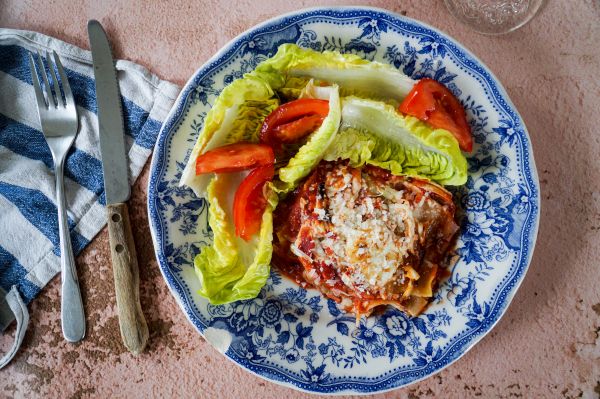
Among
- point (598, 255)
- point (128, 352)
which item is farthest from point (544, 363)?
point (128, 352)

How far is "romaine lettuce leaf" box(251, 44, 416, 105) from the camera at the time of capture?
233 centimetres

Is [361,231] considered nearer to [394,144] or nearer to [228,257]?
[394,144]

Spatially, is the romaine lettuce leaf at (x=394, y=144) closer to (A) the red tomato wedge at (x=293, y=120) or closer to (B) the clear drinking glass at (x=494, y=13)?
(A) the red tomato wedge at (x=293, y=120)

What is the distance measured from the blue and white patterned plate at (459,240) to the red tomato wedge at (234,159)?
0.65 feet

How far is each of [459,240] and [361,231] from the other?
53 centimetres

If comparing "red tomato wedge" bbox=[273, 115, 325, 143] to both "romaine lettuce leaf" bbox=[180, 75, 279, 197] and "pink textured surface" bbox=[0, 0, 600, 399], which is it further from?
"pink textured surface" bbox=[0, 0, 600, 399]

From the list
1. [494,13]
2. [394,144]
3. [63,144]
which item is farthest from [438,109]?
[63,144]

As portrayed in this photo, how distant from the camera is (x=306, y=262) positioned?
247 cm

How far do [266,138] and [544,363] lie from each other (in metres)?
1.70

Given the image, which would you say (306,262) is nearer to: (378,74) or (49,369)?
(378,74)

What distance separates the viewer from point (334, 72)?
2379 millimetres

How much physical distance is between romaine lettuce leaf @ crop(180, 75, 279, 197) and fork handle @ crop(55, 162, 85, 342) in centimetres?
75

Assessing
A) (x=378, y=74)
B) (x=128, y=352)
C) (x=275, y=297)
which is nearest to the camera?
(x=378, y=74)

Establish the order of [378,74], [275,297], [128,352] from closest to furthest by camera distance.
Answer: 1. [378,74]
2. [275,297]
3. [128,352]
